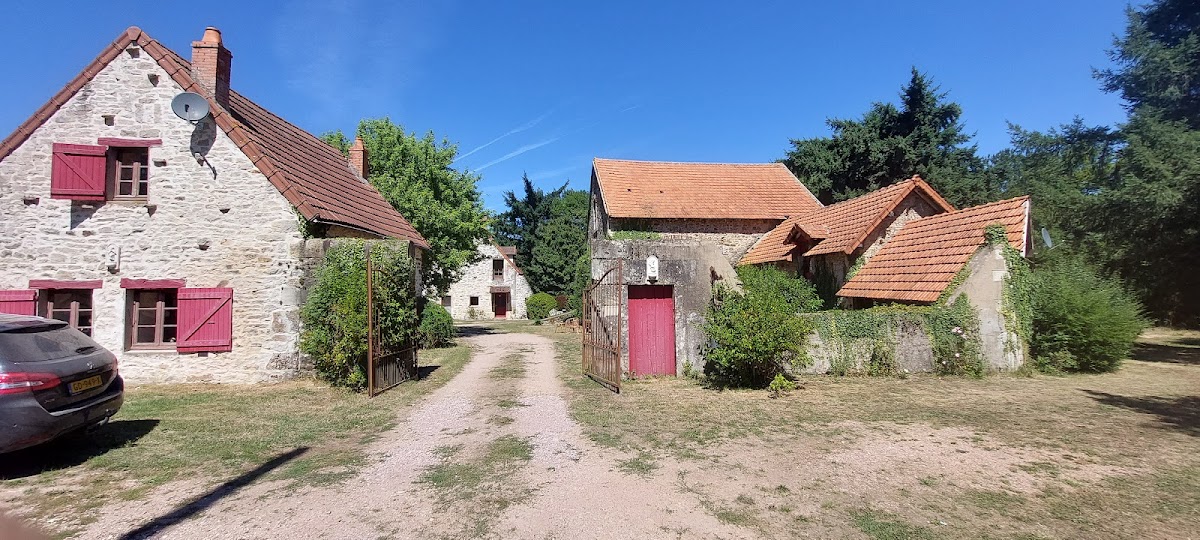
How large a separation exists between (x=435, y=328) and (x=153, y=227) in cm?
980

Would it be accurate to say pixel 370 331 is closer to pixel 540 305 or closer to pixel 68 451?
pixel 68 451

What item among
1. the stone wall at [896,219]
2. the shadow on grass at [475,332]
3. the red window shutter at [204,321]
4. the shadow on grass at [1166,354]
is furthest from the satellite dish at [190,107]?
the shadow on grass at [1166,354]

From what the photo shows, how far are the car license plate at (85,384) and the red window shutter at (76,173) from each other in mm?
6956

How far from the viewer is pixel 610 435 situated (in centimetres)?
727

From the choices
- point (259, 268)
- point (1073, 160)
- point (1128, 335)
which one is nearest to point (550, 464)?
point (259, 268)

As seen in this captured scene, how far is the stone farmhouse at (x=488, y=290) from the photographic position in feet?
136

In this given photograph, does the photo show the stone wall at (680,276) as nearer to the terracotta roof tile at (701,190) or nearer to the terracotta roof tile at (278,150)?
the terracotta roof tile at (278,150)

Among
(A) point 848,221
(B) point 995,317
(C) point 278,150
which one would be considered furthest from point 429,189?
(B) point 995,317

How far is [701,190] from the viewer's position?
24375mm

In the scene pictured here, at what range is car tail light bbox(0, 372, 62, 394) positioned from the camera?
5.21 meters

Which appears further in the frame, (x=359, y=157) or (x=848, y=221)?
(x=359, y=157)

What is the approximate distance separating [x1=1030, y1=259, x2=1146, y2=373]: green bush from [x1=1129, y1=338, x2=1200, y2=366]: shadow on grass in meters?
3.77

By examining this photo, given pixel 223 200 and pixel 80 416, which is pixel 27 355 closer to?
pixel 80 416

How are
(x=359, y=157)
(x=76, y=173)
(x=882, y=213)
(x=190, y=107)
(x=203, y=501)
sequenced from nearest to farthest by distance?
(x=203, y=501) → (x=76, y=173) → (x=190, y=107) → (x=882, y=213) → (x=359, y=157)
